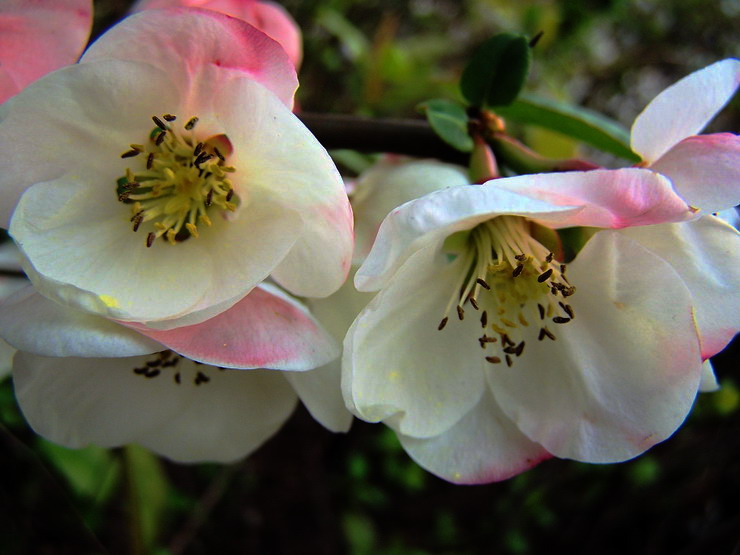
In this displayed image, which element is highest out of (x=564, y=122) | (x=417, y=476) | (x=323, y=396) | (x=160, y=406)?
(x=564, y=122)

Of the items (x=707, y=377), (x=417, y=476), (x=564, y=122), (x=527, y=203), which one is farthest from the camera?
(x=417, y=476)

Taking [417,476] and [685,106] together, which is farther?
[417,476]

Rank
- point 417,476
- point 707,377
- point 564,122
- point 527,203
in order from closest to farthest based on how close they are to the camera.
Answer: point 527,203 < point 707,377 < point 564,122 < point 417,476

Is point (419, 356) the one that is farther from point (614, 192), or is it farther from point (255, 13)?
point (255, 13)

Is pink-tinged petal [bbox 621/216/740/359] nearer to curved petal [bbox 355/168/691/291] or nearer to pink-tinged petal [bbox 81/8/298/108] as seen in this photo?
curved petal [bbox 355/168/691/291]

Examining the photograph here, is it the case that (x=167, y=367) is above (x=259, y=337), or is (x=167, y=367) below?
below

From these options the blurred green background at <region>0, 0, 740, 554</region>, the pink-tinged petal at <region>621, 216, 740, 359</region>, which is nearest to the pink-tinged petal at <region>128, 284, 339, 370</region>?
the pink-tinged petal at <region>621, 216, 740, 359</region>

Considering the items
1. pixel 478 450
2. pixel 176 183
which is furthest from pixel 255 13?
pixel 478 450
